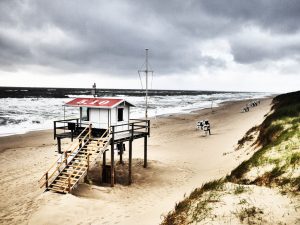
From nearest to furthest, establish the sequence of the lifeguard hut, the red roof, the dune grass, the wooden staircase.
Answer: the dune grass, the wooden staircase, the lifeguard hut, the red roof

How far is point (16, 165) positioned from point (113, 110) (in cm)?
1029

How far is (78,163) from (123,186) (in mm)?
3313

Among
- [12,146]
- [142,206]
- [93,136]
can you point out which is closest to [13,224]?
[142,206]

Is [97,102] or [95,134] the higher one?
[97,102]

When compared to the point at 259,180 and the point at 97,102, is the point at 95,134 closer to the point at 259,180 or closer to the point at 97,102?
the point at 97,102

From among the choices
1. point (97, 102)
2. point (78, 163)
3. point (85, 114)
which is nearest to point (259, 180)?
point (78, 163)

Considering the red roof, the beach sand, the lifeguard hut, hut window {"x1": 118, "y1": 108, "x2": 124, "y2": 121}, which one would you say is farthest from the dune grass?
hut window {"x1": 118, "y1": 108, "x2": 124, "y2": 121}

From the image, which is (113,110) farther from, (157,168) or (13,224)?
(13,224)

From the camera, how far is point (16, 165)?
2434 centimetres

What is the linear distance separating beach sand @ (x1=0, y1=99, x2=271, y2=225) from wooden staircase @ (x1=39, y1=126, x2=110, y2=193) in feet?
2.15

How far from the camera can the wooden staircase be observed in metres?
16.7

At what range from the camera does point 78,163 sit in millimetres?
18312

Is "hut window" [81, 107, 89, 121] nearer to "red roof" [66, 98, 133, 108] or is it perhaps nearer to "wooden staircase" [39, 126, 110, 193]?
"red roof" [66, 98, 133, 108]

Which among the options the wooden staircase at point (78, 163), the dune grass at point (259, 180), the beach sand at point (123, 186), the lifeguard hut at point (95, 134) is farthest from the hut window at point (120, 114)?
the dune grass at point (259, 180)
